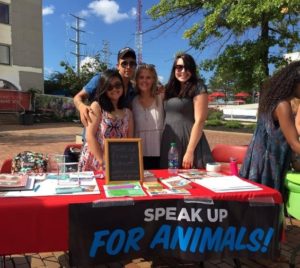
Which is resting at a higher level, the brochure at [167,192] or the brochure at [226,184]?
the brochure at [226,184]

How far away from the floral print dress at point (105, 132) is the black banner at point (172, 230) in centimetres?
100

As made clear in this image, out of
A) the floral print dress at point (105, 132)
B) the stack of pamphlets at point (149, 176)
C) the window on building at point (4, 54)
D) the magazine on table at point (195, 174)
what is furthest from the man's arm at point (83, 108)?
the window on building at point (4, 54)

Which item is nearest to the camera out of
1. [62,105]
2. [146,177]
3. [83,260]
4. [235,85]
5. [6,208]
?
[6,208]

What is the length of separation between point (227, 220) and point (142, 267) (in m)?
1.30

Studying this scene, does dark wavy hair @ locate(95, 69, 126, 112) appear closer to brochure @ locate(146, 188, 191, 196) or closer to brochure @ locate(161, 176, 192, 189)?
brochure @ locate(161, 176, 192, 189)

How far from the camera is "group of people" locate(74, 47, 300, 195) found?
314 cm

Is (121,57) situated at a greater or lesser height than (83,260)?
greater

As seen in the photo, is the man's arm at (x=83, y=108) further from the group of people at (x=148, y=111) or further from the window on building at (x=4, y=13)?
the window on building at (x=4, y=13)

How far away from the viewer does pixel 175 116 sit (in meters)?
3.53

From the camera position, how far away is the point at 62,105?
97.0 feet

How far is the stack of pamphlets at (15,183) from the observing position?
2.60 meters

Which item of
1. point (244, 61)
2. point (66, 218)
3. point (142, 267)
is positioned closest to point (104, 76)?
point (66, 218)

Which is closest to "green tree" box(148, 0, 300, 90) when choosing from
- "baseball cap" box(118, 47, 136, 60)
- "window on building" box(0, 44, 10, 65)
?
"baseball cap" box(118, 47, 136, 60)

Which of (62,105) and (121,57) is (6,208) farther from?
(62,105)
